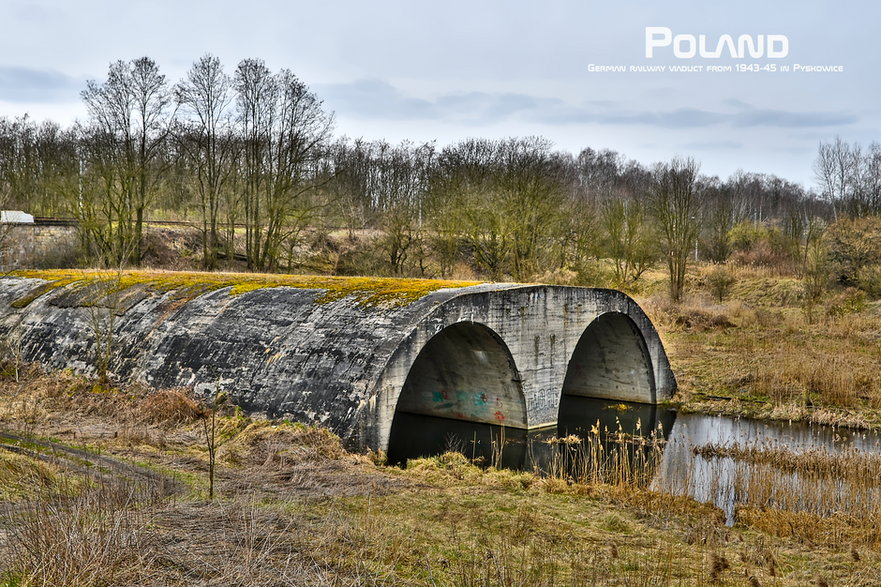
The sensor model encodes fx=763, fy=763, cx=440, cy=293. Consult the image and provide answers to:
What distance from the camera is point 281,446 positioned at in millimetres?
14266

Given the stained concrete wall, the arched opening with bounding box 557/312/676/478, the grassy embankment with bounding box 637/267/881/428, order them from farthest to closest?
the stained concrete wall → the arched opening with bounding box 557/312/676/478 → the grassy embankment with bounding box 637/267/881/428

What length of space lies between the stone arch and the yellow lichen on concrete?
5.88 meters

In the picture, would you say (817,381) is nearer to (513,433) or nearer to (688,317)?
(513,433)

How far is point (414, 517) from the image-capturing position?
1066 centimetres

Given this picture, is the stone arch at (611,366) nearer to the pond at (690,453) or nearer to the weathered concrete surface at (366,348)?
the weathered concrete surface at (366,348)

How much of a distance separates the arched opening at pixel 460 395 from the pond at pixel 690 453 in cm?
8

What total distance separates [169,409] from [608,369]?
47.1ft

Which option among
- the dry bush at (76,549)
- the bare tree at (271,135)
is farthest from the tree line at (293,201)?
the dry bush at (76,549)

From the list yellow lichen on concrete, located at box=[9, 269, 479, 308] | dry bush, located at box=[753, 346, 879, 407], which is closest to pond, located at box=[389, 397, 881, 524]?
dry bush, located at box=[753, 346, 879, 407]

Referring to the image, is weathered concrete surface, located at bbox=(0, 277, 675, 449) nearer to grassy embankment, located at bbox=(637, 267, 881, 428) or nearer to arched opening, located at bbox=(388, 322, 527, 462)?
arched opening, located at bbox=(388, 322, 527, 462)

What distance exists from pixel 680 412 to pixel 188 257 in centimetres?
3004

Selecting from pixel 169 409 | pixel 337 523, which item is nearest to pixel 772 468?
pixel 337 523

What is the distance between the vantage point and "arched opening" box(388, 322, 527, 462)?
19.5m

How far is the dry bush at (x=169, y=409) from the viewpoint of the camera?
16.5 metres
